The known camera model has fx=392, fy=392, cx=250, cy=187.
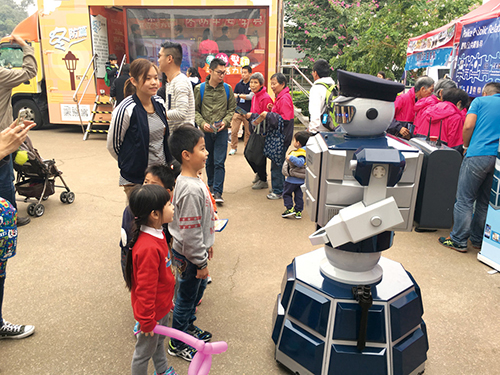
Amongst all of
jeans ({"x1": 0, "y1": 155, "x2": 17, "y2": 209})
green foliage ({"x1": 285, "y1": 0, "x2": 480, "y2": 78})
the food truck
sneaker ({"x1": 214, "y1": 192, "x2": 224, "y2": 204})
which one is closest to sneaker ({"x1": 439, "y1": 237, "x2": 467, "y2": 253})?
sneaker ({"x1": 214, "y1": 192, "x2": 224, "y2": 204})

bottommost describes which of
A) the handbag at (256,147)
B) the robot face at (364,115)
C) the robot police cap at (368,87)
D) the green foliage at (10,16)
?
the handbag at (256,147)

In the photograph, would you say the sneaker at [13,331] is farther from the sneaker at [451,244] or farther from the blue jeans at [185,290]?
the sneaker at [451,244]

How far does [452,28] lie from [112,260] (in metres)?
6.04

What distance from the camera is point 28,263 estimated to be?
146 inches

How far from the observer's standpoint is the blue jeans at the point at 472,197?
3.96m

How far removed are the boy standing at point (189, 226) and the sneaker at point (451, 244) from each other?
2992mm

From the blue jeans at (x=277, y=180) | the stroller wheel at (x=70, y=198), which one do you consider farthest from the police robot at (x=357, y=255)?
the stroller wheel at (x=70, y=198)

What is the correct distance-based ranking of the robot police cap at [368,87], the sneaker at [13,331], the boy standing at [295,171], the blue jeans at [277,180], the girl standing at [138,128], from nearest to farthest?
the robot police cap at [368,87] → the sneaker at [13,331] → the girl standing at [138,128] → the boy standing at [295,171] → the blue jeans at [277,180]

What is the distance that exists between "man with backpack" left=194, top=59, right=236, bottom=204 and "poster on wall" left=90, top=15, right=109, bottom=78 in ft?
20.7

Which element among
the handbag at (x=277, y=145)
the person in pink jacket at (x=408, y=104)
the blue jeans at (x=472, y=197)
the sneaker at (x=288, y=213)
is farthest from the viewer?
the person in pink jacket at (x=408, y=104)

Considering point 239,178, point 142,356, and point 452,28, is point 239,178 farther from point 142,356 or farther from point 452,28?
point 142,356

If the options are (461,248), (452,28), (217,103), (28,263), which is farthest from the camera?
(452,28)

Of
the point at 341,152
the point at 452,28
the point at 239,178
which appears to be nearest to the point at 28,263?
the point at 341,152

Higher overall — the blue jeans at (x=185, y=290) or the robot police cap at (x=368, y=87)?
the robot police cap at (x=368, y=87)
